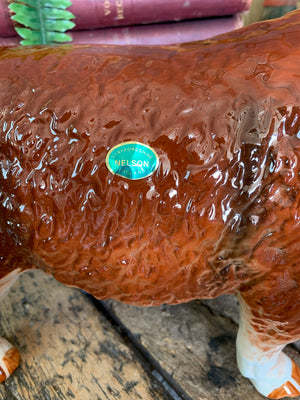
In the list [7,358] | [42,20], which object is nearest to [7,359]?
[7,358]

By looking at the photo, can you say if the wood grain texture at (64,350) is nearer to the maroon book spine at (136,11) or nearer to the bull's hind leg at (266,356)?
the bull's hind leg at (266,356)

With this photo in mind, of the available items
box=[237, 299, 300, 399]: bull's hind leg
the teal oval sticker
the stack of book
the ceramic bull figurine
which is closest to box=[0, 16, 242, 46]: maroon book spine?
the stack of book

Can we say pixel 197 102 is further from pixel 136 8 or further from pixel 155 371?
pixel 155 371

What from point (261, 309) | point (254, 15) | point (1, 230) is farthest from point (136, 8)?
point (261, 309)

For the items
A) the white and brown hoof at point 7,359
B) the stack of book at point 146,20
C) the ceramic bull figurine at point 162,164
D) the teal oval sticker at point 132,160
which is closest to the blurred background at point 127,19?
the stack of book at point 146,20

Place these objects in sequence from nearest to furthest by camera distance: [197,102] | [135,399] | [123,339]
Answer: [197,102]
[135,399]
[123,339]

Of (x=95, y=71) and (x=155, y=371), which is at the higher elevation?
(x=95, y=71)

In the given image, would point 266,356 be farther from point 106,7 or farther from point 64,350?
point 106,7
